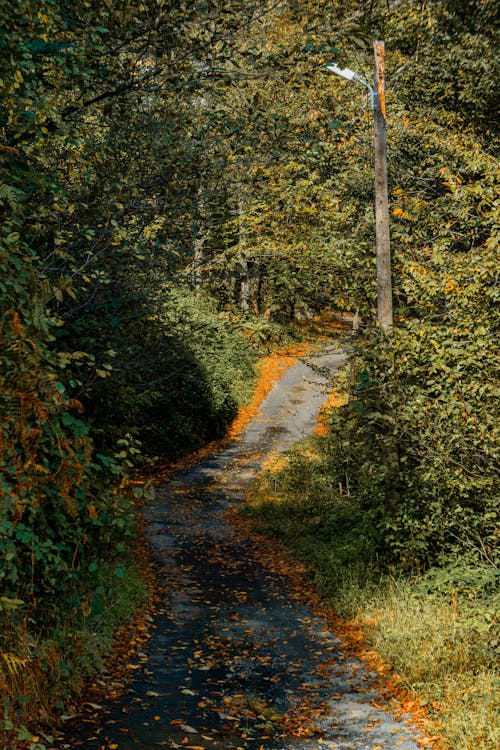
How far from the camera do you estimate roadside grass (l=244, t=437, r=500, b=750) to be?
6.98m

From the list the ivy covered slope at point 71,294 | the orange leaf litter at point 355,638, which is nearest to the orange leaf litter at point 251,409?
the orange leaf litter at point 355,638

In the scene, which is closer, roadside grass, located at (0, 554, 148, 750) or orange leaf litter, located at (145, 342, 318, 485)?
roadside grass, located at (0, 554, 148, 750)

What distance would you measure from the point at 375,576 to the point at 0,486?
8.16 metres

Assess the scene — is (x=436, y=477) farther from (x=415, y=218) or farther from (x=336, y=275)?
(x=336, y=275)

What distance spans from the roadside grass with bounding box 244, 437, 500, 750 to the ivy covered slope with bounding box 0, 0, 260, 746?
339cm

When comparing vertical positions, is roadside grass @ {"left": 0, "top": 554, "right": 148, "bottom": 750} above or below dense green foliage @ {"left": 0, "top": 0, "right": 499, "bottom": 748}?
below

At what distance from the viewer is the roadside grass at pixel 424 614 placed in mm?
6977

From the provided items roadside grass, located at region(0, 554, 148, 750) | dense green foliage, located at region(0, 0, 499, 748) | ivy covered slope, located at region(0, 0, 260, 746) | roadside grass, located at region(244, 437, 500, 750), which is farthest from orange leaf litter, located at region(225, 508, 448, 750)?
roadside grass, located at region(0, 554, 148, 750)

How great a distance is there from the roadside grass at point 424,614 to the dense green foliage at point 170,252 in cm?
54

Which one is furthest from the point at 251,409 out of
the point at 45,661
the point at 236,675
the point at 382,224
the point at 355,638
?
the point at 45,661

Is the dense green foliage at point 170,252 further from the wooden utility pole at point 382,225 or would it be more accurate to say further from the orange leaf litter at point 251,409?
the orange leaf litter at point 251,409

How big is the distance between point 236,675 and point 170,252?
17.7 ft

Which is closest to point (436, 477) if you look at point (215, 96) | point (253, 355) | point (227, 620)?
point (227, 620)

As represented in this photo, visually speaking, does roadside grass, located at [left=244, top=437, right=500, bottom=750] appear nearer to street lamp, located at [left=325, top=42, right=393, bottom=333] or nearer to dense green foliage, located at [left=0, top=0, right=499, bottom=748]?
dense green foliage, located at [left=0, top=0, right=499, bottom=748]
